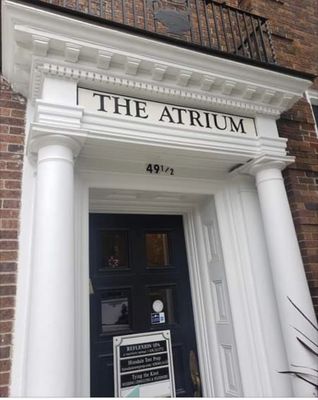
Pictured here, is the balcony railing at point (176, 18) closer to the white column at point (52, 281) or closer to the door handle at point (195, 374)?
the white column at point (52, 281)

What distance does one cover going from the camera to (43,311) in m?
1.83

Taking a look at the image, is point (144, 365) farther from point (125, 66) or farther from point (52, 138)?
point (125, 66)

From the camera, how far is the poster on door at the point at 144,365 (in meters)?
2.72

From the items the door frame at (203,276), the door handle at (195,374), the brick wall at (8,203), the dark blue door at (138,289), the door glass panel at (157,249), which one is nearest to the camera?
the brick wall at (8,203)

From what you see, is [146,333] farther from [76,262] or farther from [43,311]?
[43,311]

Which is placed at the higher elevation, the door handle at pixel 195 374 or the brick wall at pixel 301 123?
the brick wall at pixel 301 123

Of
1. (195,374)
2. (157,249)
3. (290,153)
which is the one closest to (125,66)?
(157,249)

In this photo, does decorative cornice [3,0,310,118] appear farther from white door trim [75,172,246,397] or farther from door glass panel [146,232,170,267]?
door glass panel [146,232,170,267]

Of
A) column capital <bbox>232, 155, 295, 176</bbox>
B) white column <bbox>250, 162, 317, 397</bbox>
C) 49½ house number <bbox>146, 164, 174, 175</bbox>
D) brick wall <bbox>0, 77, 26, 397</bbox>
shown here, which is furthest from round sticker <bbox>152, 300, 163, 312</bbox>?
column capital <bbox>232, 155, 295, 176</bbox>

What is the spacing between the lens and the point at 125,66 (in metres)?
2.42

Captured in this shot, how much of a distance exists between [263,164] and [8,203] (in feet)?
7.07

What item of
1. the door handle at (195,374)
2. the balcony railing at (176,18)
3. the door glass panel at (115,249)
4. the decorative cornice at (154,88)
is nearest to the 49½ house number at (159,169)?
the decorative cornice at (154,88)

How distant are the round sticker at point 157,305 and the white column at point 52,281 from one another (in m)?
1.30

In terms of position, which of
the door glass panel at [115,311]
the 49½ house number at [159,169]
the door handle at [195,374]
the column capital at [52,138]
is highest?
the 49½ house number at [159,169]
